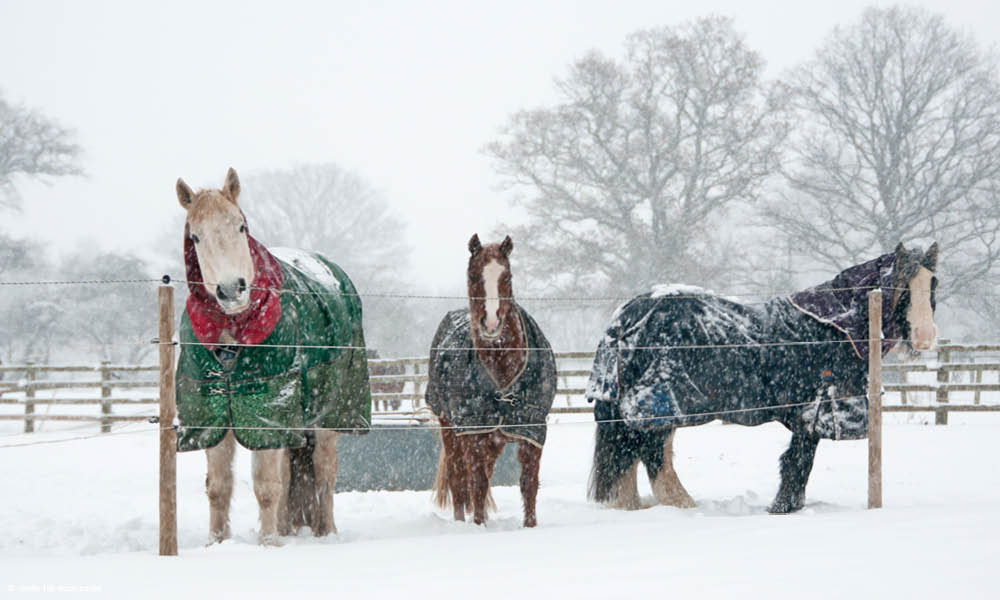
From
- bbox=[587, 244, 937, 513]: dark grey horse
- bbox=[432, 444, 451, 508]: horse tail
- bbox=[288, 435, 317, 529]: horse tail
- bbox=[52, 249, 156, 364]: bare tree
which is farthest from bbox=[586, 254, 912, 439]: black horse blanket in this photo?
bbox=[52, 249, 156, 364]: bare tree

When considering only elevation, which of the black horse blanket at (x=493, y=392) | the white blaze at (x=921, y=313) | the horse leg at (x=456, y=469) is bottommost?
the horse leg at (x=456, y=469)

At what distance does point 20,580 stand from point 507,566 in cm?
200

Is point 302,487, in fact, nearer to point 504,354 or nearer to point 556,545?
point 504,354

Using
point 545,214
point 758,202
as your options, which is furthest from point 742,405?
point 758,202

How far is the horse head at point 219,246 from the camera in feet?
15.4

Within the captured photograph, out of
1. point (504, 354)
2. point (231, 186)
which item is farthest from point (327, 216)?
point (231, 186)

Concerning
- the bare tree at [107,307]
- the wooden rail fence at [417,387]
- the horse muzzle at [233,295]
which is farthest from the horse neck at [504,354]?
the bare tree at [107,307]

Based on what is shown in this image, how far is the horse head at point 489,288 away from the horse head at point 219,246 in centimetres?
143

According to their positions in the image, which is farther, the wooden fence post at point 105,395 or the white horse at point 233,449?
the wooden fence post at point 105,395

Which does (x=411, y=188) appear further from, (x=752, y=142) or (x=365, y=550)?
(x=365, y=550)

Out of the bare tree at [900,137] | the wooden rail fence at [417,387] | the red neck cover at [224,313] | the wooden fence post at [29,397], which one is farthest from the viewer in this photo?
the bare tree at [900,137]

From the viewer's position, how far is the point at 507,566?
3.90 m

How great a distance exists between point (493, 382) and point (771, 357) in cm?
211

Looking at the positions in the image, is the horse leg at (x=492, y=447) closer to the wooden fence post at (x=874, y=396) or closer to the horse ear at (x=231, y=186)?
the horse ear at (x=231, y=186)
